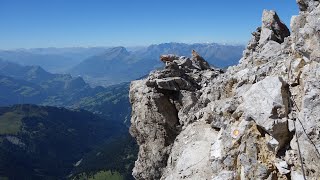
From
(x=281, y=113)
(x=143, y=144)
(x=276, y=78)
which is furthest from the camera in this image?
(x=143, y=144)

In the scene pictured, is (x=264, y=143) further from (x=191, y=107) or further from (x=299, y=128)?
(x=191, y=107)

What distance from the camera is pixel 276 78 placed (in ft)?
77.6

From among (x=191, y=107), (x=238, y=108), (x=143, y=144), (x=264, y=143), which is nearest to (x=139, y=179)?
(x=143, y=144)

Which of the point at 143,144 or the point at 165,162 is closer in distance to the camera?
the point at 165,162

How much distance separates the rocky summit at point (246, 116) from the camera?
20156 millimetres

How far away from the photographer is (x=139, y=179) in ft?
136

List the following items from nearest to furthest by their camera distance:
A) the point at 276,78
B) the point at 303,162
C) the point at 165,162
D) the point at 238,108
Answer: the point at 303,162 < the point at 276,78 < the point at 238,108 < the point at 165,162

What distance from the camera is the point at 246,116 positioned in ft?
77.3

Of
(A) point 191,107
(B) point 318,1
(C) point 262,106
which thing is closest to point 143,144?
(A) point 191,107

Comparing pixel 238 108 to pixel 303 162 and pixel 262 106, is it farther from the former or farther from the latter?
pixel 303 162

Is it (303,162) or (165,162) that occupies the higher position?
(303,162)

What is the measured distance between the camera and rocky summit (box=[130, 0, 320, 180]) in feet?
66.1

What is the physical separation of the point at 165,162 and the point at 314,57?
20071mm

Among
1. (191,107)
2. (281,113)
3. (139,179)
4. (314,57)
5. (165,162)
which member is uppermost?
(314,57)
